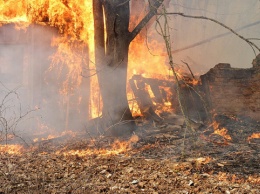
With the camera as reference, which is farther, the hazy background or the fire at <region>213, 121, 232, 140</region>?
the hazy background

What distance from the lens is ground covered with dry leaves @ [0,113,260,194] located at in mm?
4578

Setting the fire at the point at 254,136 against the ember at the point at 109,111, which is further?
the fire at the point at 254,136

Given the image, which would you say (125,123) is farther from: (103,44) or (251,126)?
(251,126)

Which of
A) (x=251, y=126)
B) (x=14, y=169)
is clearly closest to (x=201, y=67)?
(x=251, y=126)

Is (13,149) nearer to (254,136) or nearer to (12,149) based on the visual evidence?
(12,149)

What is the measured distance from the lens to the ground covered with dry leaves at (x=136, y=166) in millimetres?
4578

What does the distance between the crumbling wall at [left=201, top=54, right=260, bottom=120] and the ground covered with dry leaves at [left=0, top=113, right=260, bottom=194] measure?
2.03 metres

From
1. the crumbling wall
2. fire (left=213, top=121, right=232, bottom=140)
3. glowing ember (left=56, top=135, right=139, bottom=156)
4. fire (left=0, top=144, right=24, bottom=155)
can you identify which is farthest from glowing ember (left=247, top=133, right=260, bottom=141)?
fire (left=0, top=144, right=24, bottom=155)

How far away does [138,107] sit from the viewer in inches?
421

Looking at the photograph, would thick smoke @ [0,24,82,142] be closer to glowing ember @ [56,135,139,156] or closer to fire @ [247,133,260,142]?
glowing ember @ [56,135,139,156]

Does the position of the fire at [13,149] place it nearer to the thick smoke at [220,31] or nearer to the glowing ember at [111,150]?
the glowing ember at [111,150]

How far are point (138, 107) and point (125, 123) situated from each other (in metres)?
2.24

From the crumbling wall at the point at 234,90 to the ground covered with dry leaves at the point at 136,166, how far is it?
2.03m

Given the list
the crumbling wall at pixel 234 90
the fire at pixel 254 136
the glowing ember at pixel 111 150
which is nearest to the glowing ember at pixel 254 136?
the fire at pixel 254 136
